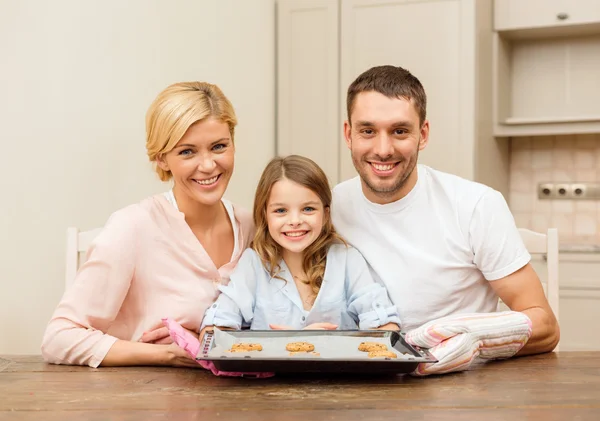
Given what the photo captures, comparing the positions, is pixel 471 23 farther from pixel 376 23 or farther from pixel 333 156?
pixel 333 156

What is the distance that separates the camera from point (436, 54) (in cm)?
340

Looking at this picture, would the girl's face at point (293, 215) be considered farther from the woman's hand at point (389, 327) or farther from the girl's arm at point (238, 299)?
the woman's hand at point (389, 327)

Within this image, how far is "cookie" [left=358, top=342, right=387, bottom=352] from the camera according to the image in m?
1.40

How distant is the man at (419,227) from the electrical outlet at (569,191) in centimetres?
224

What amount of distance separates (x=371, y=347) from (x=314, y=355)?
0.45ft

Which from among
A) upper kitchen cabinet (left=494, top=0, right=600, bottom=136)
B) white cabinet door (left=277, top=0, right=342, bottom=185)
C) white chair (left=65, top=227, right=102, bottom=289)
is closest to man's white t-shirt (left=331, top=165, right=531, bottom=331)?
white chair (left=65, top=227, right=102, bottom=289)

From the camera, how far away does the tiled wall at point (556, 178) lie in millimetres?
3844

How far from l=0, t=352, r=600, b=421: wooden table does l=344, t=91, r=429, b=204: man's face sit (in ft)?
1.71

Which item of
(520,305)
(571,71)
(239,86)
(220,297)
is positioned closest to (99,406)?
(220,297)

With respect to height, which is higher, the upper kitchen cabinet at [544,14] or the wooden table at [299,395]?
the upper kitchen cabinet at [544,14]

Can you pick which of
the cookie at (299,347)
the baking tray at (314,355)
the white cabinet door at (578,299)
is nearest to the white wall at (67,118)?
the baking tray at (314,355)

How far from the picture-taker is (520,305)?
1.68 metres

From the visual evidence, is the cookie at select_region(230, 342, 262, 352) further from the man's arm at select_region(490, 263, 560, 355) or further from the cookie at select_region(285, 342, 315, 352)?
the man's arm at select_region(490, 263, 560, 355)

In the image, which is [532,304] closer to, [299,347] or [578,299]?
[299,347]
